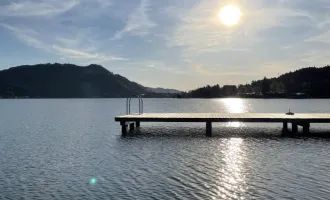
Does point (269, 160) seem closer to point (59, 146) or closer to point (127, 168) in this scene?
point (127, 168)

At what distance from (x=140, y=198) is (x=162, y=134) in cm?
2419

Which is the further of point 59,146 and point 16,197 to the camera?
point 59,146

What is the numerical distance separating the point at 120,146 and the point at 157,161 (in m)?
8.12

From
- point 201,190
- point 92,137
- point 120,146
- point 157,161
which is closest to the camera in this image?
point 201,190

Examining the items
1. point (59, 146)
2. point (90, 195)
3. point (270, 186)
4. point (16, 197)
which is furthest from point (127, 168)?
point (59, 146)

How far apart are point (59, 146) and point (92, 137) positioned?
7.09m

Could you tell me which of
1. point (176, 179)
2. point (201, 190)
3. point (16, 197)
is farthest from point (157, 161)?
point (16, 197)

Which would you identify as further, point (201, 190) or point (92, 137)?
point (92, 137)

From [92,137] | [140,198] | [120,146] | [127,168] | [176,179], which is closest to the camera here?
[140,198]

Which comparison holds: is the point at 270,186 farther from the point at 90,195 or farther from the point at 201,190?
the point at 90,195

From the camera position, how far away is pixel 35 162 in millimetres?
24641

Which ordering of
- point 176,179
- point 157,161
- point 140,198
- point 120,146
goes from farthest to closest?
point 120,146 → point 157,161 → point 176,179 → point 140,198

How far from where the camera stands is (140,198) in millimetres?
16203

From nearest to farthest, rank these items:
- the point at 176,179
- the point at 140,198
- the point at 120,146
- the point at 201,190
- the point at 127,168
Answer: the point at 140,198
the point at 201,190
the point at 176,179
the point at 127,168
the point at 120,146
